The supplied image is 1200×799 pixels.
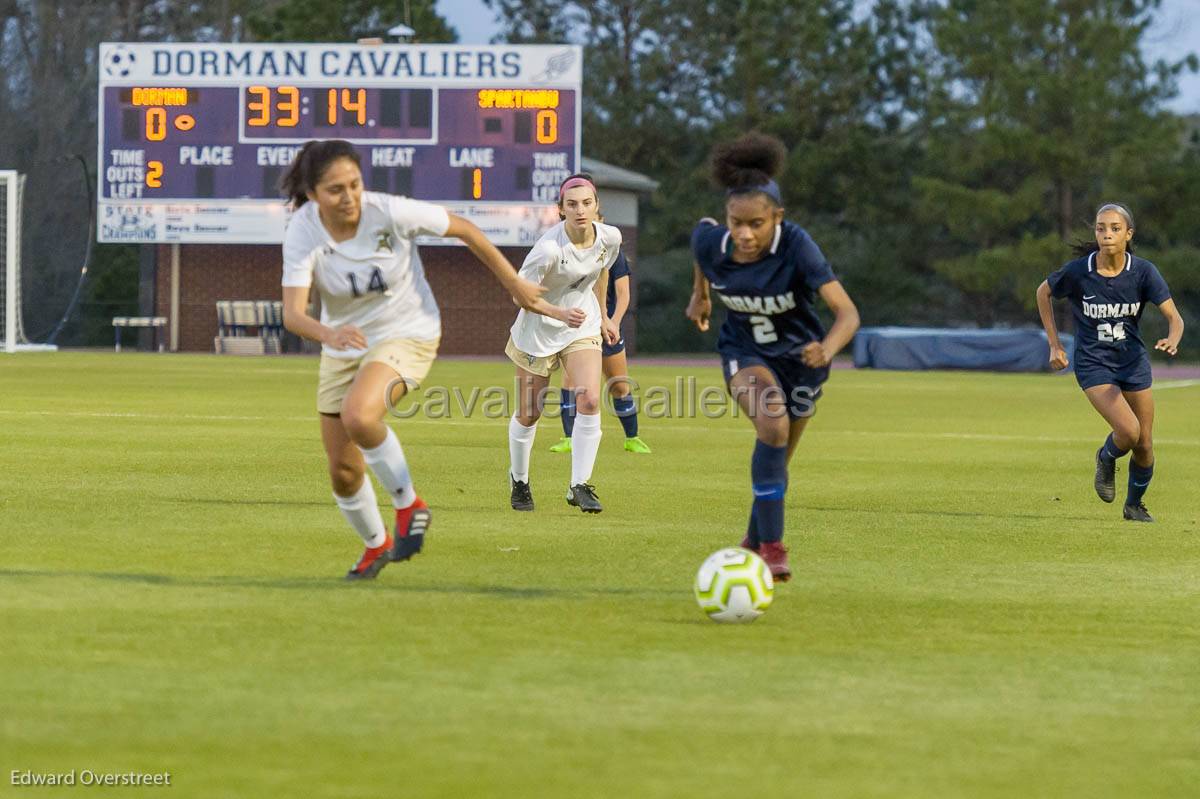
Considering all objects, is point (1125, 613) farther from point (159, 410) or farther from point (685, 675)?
point (159, 410)

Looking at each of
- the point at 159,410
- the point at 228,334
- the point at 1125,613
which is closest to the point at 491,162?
the point at 228,334

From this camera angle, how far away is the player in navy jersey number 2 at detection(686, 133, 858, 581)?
25.7 feet

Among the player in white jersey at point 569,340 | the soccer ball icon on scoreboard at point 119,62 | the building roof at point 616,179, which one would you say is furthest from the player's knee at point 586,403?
the building roof at point 616,179

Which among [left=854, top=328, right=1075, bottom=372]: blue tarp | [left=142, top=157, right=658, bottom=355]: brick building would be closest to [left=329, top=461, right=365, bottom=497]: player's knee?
[left=854, top=328, right=1075, bottom=372]: blue tarp

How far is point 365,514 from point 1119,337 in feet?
18.0

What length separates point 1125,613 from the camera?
7.61m

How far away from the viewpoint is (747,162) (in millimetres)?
7898

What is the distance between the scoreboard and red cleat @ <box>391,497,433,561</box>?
106 feet

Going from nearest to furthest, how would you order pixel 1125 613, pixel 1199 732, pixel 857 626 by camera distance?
pixel 1199 732 < pixel 857 626 < pixel 1125 613

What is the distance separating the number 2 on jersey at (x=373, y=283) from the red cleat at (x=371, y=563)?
1096 millimetres

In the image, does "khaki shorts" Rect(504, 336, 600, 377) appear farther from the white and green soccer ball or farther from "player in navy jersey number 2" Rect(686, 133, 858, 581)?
the white and green soccer ball

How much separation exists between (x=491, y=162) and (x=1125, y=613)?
33.6 m

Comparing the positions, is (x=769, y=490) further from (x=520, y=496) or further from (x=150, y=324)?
(x=150, y=324)

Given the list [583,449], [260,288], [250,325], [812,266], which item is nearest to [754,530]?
[812,266]
